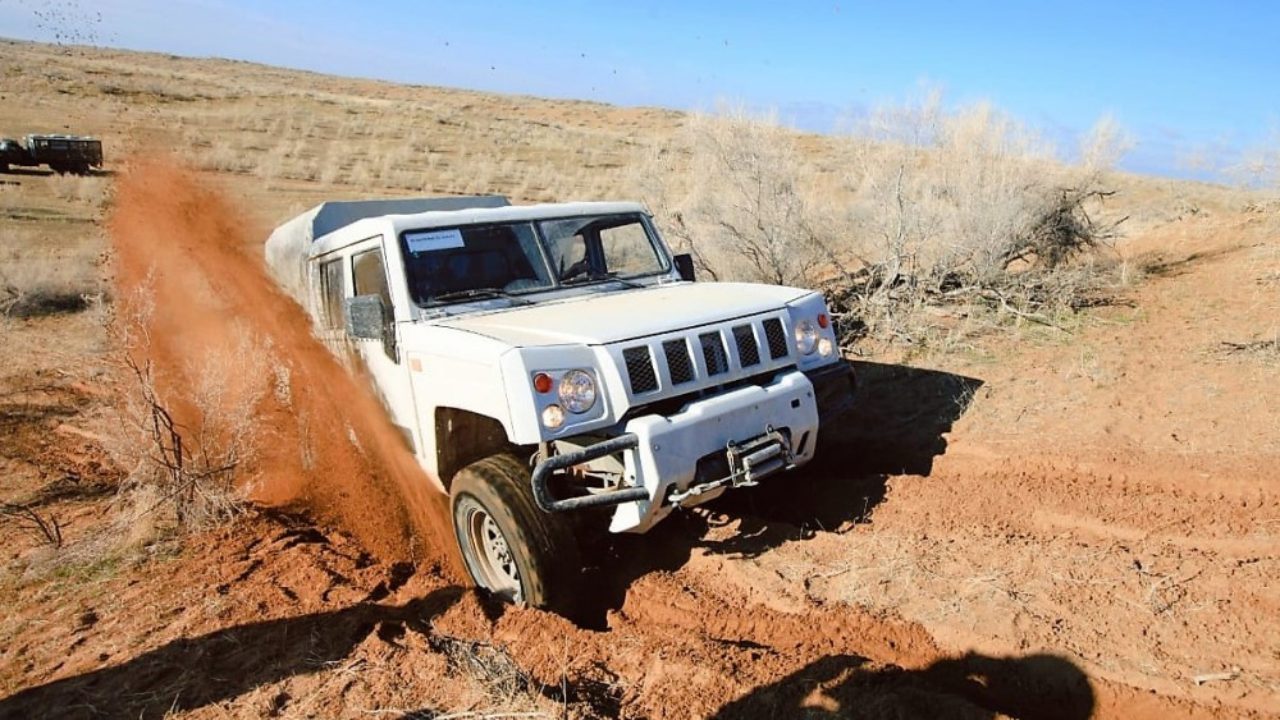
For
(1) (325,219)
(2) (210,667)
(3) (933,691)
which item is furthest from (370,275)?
(3) (933,691)

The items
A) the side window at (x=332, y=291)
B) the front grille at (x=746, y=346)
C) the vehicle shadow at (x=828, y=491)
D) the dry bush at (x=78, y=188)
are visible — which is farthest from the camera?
the dry bush at (x=78, y=188)

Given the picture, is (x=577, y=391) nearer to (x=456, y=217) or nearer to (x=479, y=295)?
(x=479, y=295)

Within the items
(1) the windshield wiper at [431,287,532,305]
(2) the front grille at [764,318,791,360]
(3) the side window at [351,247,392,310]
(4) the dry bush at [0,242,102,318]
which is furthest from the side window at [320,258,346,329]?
(4) the dry bush at [0,242,102,318]

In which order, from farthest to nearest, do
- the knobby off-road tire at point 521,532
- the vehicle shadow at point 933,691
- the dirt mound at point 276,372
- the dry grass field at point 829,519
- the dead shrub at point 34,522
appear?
the dirt mound at point 276,372
the dead shrub at point 34,522
the knobby off-road tire at point 521,532
the dry grass field at point 829,519
the vehicle shadow at point 933,691

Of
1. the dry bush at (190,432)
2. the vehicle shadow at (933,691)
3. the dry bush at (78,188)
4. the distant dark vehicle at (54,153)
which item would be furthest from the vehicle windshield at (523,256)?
the distant dark vehicle at (54,153)

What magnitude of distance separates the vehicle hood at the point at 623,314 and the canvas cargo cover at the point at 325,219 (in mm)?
2006

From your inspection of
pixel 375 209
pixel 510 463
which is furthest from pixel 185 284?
pixel 510 463

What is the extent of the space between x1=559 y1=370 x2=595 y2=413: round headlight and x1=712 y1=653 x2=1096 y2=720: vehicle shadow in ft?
4.90

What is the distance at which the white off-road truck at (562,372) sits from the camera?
3.92 m

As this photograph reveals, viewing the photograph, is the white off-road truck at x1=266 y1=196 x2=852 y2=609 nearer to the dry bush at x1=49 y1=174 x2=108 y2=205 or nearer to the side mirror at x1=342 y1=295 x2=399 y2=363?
the side mirror at x1=342 y1=295 x2=399 y2=363

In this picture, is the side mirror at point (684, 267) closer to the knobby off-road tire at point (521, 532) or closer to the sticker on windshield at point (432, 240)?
the sticker on windshield at point (432, 240)

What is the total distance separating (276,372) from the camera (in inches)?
248

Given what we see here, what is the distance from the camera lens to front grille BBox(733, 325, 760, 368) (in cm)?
444

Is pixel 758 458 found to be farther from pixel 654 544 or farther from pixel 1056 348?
pixel 1056 348
